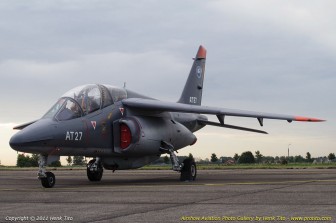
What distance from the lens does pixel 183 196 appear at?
1119 cm

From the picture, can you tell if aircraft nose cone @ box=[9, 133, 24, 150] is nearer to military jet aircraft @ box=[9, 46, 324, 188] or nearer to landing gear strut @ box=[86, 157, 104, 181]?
military jet aircraft @ box=[9, 46, 324, 188]

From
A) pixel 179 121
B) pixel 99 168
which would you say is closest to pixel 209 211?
pixel 99 168

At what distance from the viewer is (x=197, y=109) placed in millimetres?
18797

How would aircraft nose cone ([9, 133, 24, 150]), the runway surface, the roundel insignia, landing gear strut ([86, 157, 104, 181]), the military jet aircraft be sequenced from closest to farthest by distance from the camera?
the runway surface → aircraft nose cone ([9, 133, 24, 150]) → the military jet aircraft → landing gear strut ([86, 157, 104, 181]) → the roundel insignia

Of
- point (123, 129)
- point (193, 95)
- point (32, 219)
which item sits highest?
point (193, 95)

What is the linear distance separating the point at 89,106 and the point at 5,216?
27.9 ft

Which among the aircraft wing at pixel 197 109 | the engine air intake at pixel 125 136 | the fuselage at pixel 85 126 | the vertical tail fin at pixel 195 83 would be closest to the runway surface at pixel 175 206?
the fuselage at pixel 85 126

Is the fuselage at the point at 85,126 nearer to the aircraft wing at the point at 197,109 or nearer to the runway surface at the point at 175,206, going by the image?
the aircraft wing at the point at 197,109

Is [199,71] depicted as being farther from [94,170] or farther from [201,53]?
[94,170]

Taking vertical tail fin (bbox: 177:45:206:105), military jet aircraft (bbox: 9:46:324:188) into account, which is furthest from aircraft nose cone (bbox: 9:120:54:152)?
vertical tail fin (bbox: 177:45:206:105)

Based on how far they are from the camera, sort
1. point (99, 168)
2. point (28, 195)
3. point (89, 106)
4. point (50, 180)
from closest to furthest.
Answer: point (28, 195) → point (50, 180) → point (89, 106) → point (99, 168)

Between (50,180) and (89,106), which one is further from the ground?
(89,106)

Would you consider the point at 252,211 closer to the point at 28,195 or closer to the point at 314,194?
the point at 314,194

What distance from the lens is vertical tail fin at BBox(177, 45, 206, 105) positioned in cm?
2430
